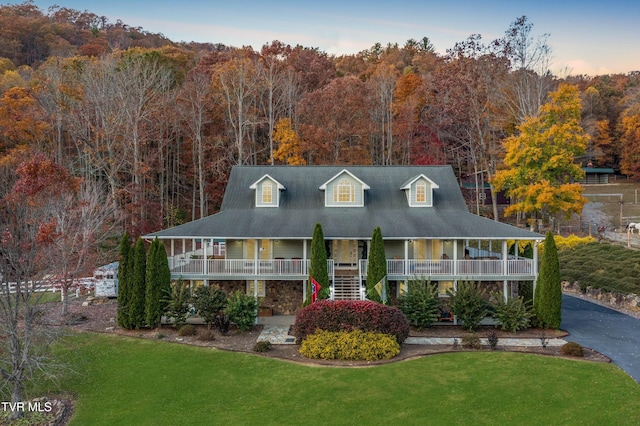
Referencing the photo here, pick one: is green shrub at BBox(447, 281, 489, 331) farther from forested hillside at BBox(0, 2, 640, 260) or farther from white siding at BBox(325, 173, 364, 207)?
forested hillside at BBox(0, 2, 640, 260)

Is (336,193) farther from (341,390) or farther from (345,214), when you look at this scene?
(341,390)

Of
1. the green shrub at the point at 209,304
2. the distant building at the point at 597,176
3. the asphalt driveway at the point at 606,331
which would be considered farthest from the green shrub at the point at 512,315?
the distant building at the point at 597,176

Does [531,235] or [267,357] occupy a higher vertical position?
[531,235]

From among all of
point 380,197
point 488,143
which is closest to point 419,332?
point 380,197

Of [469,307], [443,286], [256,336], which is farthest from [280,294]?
[469,307]

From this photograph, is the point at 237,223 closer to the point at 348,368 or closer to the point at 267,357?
the point at 267,357

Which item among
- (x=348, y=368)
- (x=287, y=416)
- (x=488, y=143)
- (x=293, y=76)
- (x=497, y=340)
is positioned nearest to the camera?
(x=287, y=416)

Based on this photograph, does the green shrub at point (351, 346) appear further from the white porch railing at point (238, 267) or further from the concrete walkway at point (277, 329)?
the white porch railing at point (238, 267)
